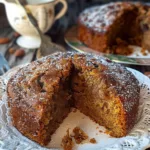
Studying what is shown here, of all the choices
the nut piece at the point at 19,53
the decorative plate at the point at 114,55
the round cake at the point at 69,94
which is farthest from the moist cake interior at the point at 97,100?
the nut piece at the point at 19,53

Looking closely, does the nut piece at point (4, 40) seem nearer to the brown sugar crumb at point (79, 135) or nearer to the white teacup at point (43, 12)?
the white teacup at point (43, 12)

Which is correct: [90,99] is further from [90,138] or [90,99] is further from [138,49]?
[138,49]

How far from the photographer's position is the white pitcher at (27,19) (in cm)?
248

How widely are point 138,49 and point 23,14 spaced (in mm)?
886

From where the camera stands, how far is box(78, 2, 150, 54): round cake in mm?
2557

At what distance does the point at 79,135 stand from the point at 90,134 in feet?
0.19

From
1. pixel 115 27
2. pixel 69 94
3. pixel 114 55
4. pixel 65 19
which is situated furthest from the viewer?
pixel 65 19

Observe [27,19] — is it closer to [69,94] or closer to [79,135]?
[69,94]

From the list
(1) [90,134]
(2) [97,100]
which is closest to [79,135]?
(1) [90,134]

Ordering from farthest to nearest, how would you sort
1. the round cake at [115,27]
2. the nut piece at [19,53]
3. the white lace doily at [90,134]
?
the round cake at [115,27], the nut piece at [19,53], the white lace doily at [90,134]

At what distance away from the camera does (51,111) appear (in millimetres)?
1668

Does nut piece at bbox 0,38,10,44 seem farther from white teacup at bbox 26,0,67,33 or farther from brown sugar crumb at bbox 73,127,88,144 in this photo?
brown sugar crumb at bbox 73,127,88,144

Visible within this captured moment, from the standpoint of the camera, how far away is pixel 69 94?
1.88 m

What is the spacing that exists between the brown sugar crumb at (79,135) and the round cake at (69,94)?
0.12 metres
